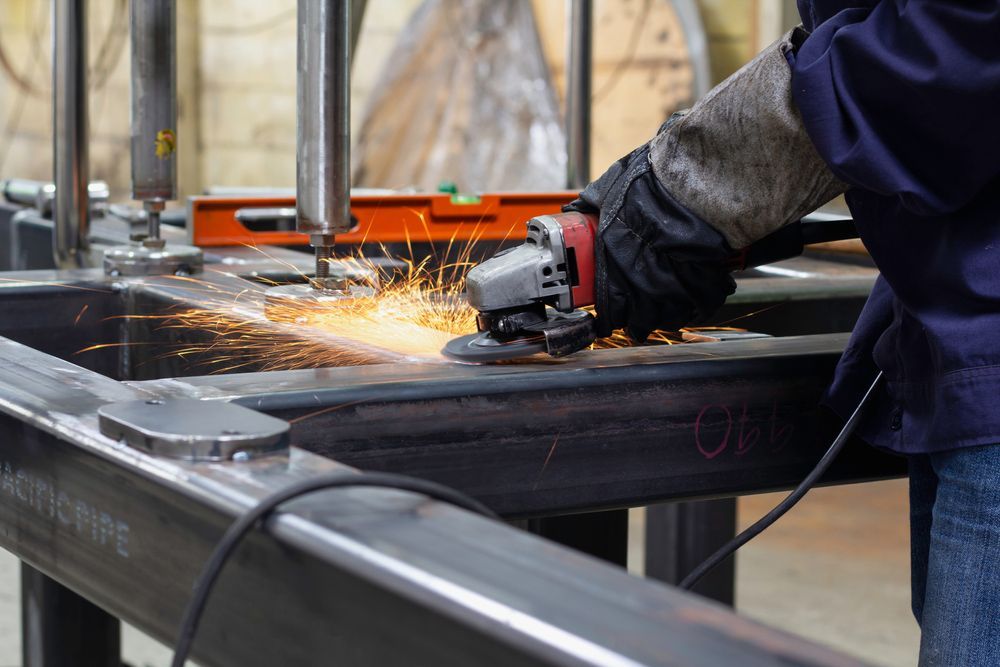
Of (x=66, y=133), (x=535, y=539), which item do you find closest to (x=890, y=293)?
(x=535, y=539)

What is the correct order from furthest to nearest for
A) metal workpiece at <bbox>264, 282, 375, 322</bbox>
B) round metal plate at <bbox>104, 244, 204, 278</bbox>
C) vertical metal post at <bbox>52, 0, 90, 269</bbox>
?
vertical metal post at <bbox>52, 0, 90, 269</bbox> → round metal plate at <bbox>104, 244, 204, 278</bbox> → metal workpiece at <bbox>264, 282, 375, 322</bbox>

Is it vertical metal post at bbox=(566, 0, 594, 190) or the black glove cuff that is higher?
vertical metal post at bbox=(566, 0, 594, 190)

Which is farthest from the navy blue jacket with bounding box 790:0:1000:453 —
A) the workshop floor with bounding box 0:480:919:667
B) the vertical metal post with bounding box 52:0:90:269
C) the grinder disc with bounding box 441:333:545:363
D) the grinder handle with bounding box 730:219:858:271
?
the workshop floor with bounding box 0:480:919:667

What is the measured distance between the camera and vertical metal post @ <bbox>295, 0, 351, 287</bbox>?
115 centimetres

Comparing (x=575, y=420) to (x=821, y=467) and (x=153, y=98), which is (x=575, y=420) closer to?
(x=821, y=467)

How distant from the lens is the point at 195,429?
65 centimetres

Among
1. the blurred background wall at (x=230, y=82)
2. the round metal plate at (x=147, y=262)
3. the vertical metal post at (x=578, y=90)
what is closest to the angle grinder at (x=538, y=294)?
the round metal plate at (x=147, y=262)

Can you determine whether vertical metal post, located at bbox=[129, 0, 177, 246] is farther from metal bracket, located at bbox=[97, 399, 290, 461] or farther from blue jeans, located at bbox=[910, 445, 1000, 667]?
blue jeans, located at bbox=[910, 445, 1000, 667]

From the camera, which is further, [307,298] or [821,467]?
[307,298]

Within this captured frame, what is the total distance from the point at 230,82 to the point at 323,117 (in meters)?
5.42

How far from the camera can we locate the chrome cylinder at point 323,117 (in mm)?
1146

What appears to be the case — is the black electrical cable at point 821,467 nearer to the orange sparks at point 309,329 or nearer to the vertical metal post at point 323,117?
the orange sparks at point 309,329

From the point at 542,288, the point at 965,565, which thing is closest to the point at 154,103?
the point at 542,288

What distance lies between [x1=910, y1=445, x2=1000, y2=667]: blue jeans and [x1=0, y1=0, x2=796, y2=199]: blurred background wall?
158 inches
